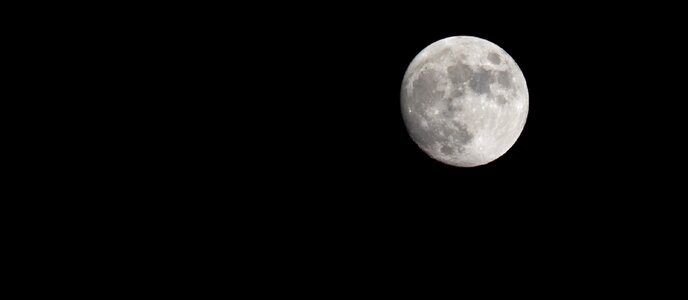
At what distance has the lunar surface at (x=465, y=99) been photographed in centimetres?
331

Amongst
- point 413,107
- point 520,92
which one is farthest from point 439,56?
point 520,92

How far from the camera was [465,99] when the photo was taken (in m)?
3.28

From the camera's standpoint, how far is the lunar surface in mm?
3311

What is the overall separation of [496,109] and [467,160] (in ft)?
1.59

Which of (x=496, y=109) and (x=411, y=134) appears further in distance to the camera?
(x=411, y=134)

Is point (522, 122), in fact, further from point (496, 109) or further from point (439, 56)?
point (439, 56)

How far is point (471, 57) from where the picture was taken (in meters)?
3.39

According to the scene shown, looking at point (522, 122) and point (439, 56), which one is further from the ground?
point (522, 122)

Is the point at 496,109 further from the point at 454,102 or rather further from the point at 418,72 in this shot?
the point at 418,72

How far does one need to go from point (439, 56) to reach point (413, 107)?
0.42m

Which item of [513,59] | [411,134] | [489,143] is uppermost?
[513,59]

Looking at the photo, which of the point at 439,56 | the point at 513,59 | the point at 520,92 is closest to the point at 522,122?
the point at 520,92

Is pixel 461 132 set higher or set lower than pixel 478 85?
lower

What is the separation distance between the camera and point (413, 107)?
349cm
